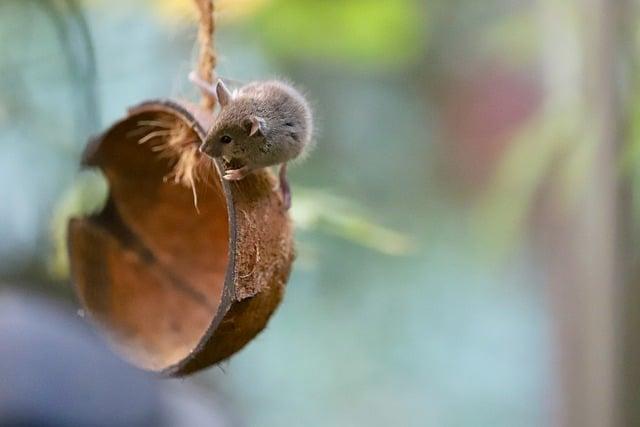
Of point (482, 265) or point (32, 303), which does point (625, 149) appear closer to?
point (482, 265)

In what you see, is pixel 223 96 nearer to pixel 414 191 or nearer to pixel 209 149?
pixel 209 149

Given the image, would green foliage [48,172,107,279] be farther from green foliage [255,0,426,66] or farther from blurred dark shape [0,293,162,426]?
green foliage [255,0,426,66]

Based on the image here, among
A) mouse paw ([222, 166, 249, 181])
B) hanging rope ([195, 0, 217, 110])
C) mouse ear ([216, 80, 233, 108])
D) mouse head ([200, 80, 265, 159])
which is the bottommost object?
mouse paw ([222, 166, 249, 181])

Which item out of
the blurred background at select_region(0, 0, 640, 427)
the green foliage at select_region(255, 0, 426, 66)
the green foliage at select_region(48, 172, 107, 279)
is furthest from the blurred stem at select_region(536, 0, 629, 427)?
the green foliage at select_region(48, 172, 107, 279)

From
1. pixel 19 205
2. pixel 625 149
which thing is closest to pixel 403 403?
pixel 625 149

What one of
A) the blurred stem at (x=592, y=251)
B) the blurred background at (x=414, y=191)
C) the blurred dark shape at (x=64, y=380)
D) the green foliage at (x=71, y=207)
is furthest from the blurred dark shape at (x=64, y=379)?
the blurred stem at (x=592, y=251)

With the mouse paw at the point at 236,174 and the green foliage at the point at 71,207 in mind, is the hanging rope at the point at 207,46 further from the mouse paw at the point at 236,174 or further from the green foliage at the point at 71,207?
the green foliage at the point at 71,207
